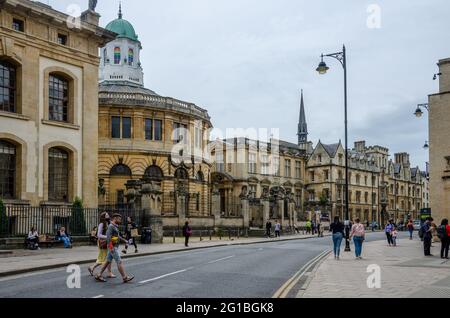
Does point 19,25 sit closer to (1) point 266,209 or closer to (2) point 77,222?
(2) point 77,222

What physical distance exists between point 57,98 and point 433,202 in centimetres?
2350

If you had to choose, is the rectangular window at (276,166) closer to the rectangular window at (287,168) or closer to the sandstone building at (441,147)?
the rectangular window at (287,168)

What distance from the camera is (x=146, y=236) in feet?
103

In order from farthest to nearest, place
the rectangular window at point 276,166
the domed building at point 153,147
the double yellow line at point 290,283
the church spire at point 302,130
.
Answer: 1. the church spire at point 302,130
2. the rectangular window at point 276,166
3. the domed building at point 153,147
4. the double yellow line at point 290,283

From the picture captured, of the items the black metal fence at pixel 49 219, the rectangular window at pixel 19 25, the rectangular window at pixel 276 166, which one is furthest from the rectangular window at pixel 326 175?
the rectangular window at pixel 19 25

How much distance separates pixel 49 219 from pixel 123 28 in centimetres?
4274

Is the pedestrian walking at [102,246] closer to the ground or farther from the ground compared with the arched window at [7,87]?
closer to the ground

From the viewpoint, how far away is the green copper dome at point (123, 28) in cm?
6618

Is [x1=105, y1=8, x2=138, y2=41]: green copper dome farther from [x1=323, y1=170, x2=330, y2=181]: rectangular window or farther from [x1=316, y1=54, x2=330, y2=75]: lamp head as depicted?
[x1=316, y1=54, x2=330, y2=75]: lamp head

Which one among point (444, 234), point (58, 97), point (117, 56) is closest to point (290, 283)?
point (444, 234)

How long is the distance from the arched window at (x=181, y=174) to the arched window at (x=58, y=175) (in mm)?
20682

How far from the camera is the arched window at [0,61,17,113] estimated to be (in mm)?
29828

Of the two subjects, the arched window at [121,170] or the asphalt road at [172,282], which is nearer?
the asphalt road at [172,282]
